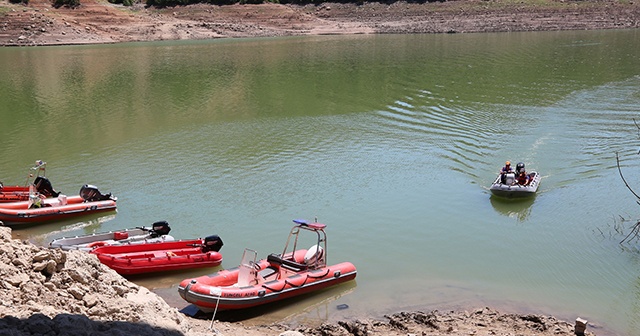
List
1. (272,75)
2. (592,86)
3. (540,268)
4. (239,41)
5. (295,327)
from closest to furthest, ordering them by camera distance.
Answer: (295,327)
(540,268)
(592,86)
(272,75)
(239,41)

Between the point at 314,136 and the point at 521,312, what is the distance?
15729 mm

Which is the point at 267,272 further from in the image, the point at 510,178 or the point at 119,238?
the point at 510,178

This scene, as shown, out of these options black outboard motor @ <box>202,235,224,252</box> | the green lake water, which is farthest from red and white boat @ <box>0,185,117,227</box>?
black outboard motor @ <box>202,235,224,252</box>

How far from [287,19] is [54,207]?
66891mm

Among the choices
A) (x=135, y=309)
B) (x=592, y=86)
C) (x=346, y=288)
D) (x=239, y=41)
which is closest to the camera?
(x=135, y=309)

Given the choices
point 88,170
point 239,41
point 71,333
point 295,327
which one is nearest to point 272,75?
point 88,170

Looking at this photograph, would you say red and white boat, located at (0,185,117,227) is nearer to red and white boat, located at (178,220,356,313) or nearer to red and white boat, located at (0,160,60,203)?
red and white boat, located at (0,160,60,203)

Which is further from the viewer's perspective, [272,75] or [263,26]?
[263,26]

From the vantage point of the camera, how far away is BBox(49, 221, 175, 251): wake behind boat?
51.9 feet

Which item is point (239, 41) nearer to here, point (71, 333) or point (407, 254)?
point (407, 254)

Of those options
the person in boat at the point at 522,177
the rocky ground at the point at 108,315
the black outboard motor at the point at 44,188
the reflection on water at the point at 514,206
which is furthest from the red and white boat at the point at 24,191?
the person in boat at the point at 522,177

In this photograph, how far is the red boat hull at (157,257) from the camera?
48.4 feet

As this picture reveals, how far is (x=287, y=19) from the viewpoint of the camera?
8262 centimetres

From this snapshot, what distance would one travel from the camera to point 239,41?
7394cm
